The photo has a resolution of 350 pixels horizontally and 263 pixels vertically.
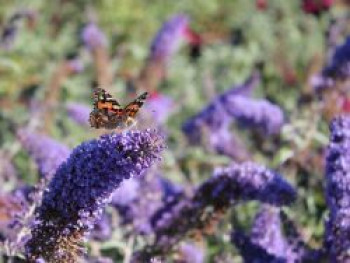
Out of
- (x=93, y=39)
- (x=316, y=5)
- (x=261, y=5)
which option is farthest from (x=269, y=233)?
(x=261, y=5)

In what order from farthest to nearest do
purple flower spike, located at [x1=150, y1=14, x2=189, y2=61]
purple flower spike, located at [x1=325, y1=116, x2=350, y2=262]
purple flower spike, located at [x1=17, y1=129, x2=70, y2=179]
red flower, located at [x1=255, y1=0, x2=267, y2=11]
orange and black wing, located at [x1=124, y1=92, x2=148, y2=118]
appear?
red flower, located at [x1=255, y1=0, x2=267, y2=11]
purple flower spike, located at [x1=150, y1=14, x2=189, y2=61]
purple flower spike, located at [x1=17, y1=129, x2=70, y2=179]
purple flower spike, located at [x1=325, y1=116, x2=350, y2=262]
orange and black wing, located at [x1=124, y1=92, x2=148, y2=118]

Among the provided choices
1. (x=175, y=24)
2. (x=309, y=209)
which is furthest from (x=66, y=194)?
(x=175, y=24)

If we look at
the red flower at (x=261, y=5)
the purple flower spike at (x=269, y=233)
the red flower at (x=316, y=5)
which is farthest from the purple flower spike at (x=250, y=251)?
the red flower at (x=261, y=5)

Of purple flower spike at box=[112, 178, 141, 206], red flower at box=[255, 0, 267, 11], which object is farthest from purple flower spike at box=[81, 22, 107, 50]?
red flower at box=[255, 0, 267, 11]

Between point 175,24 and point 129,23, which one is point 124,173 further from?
point 129,23

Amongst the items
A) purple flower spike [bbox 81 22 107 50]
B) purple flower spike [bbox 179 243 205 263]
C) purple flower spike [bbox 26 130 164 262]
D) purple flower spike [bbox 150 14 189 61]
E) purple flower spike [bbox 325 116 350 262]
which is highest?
purple flower spike [bbox 81 22 107 50]

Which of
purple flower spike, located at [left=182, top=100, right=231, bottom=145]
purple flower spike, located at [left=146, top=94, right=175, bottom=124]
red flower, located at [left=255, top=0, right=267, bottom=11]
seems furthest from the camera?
red flower, located at [left=255, top=0, right=267, bottom=11]

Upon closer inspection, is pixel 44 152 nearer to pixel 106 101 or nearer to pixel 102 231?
pixel 102 231

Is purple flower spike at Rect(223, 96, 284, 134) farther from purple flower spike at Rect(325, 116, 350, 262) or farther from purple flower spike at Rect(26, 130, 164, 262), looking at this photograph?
purple flower spike at Rect(26, 130, 164, 262)
